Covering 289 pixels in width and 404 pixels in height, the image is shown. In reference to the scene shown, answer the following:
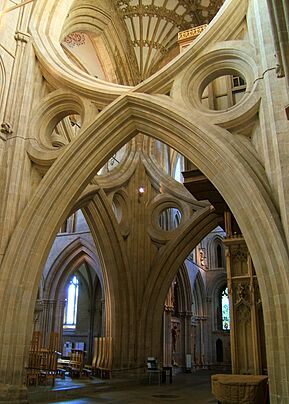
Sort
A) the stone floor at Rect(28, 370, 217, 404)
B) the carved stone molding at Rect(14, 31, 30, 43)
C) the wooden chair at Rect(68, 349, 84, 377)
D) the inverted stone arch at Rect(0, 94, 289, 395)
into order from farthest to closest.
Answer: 1. the wooden chair at Rect(68, 349, 84, 377)
2. the carved stone molding at Rect(14, 31, 30, 43)
3. the stone floor at Rect(28, 370, 217, 404)
4. the inverted stone arch at Rect(0, 94, 289, 395)

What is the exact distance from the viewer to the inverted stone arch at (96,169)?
292 inches

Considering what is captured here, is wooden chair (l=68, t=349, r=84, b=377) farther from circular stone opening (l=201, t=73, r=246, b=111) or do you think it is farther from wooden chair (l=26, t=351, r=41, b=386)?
circular stone opening (l=201, t=73, r=246, b=111)

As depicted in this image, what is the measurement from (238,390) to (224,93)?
755 centimetres

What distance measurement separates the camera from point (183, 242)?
53.2 feet

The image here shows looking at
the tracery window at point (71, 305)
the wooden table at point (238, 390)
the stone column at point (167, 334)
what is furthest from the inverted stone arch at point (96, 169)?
the tracery window at point (71, 305)

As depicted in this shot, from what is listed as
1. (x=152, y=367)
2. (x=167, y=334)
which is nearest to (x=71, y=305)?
(x=167, y=334)

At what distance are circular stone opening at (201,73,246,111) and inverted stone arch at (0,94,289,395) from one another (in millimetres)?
1899

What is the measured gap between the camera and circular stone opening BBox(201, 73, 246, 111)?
434 inches

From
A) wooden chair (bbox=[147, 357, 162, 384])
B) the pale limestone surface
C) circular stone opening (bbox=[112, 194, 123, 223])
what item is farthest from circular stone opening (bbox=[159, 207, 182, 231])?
the pale limestone surface

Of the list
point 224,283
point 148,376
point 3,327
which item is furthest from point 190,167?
point 224,283

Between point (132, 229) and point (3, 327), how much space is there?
7.99 m

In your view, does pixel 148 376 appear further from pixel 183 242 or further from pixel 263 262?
pixel 263 262

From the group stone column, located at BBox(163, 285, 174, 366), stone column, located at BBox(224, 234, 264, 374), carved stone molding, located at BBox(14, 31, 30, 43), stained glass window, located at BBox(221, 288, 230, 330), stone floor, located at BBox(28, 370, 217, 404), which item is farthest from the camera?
stained glass window, located at BBox(221, 288, 230, 330)

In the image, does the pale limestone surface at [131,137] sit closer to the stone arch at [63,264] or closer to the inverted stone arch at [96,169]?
the inverted stone arch at [96,169]
